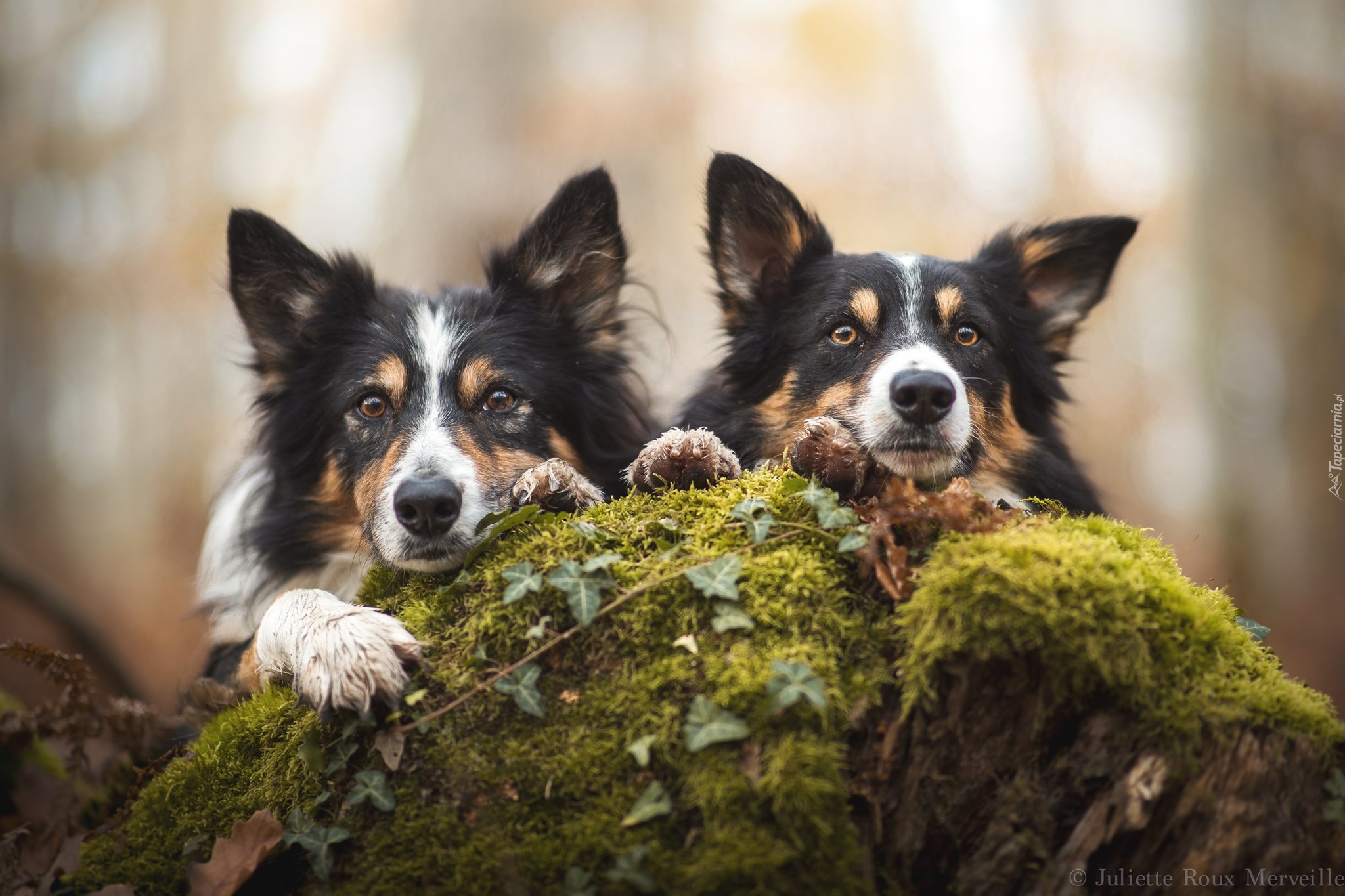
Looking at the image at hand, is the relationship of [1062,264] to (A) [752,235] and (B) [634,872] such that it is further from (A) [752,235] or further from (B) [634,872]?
(B) [634,872]

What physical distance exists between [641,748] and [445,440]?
6.02ft

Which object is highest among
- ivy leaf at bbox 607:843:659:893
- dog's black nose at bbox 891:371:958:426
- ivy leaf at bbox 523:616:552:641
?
dog's black nose at bbox 891:371:958:426

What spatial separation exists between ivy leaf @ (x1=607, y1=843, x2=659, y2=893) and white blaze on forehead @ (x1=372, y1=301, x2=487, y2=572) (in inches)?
59.1

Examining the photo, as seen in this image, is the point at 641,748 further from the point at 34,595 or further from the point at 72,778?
the point at 34,595

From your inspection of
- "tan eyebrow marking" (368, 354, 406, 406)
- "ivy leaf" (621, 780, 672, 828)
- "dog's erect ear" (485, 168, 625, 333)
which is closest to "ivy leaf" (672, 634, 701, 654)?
"ivy leaf" (621, 780, 672, 828)

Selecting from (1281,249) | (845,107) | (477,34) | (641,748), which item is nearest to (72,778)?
(641,748)

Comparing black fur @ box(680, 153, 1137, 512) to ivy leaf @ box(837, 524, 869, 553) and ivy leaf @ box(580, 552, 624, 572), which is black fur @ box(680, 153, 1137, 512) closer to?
ivy leaf @ box(837, 524, 869, 553)

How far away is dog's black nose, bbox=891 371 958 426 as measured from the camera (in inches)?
143

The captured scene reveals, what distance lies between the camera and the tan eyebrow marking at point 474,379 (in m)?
4.05

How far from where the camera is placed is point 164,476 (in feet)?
47.9

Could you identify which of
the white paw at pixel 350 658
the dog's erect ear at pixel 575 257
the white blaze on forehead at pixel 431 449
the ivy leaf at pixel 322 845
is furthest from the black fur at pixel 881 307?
the ivy leaf at pixel 322 845

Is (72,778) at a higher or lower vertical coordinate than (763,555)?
lower

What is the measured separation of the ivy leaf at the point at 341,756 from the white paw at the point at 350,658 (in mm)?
104

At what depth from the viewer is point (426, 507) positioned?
3.36 m
